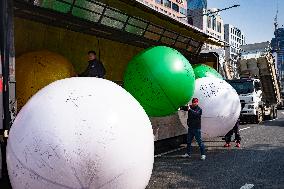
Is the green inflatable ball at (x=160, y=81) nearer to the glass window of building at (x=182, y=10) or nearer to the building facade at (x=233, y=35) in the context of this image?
the glass window of building at (x=182, y=10)

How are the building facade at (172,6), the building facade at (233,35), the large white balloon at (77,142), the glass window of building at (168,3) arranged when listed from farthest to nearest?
the building facade at (233,35) → the glass window of building at (168,3) → the building facade at (172,6) → the large white balloon at (77,142)

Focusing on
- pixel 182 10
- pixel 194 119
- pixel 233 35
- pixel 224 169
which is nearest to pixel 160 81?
pixel 194 119

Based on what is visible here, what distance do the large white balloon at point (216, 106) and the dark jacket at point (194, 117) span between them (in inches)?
3.9

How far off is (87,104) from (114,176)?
0.84 m

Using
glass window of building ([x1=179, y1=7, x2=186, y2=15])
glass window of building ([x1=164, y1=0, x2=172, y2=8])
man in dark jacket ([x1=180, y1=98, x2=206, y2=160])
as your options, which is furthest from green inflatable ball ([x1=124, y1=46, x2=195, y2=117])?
glass window of building ([x1=179, y1=7, x2=186, y2=15])

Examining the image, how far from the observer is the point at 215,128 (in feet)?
27.8

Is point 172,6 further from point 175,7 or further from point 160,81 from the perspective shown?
point 160,81

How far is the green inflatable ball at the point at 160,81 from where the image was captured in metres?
7.18

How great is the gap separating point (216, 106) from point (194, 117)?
629 mm

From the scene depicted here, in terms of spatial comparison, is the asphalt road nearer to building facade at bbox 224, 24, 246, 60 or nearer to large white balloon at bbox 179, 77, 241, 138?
large white balloon at bbox 179, 77, 241, 138

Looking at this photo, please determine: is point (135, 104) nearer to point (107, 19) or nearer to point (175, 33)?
point (107, 19)

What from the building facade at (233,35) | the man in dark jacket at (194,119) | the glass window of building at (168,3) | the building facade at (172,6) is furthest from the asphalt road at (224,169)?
the building facade at (233,35)

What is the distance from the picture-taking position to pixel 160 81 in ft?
23.4

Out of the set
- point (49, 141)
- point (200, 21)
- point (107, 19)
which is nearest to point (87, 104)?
point (49, 141)
